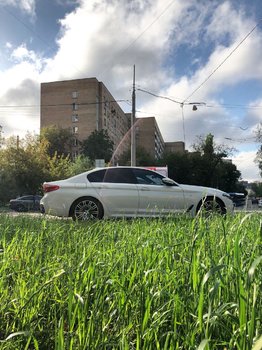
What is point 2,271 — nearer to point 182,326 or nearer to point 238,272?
point 182,326

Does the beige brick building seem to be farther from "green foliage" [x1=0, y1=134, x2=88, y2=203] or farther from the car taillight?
the car taillight

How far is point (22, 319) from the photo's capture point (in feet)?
7.20

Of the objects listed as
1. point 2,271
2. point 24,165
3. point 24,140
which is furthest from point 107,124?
point 2,271

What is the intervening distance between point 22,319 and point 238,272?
124cm

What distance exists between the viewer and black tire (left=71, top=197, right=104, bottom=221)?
9.15 metres

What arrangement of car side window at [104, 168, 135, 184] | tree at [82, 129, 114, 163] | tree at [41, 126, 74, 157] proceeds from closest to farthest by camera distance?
car side window at [104, 168, 135, 184] < tree at [41, 126, 74, 157] < tree at [82, 129, 114, 163]

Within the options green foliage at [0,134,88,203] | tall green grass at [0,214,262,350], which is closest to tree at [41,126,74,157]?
green foliage at [0,134,88,203]

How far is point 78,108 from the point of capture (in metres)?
98.3

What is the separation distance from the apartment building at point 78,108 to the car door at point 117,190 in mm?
83881

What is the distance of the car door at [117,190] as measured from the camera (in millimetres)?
9359

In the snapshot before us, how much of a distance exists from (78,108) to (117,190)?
91394mm

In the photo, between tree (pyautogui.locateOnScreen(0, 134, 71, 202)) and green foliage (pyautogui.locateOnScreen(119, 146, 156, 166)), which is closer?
tree (pyautogui.locateOnScreen(0, 134, 71, 202))

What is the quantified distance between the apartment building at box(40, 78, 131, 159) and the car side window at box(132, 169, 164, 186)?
8376 centimetres

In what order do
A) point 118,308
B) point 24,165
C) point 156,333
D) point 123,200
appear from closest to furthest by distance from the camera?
point 156,333
point 118,308
point 123,200
point 24,165
